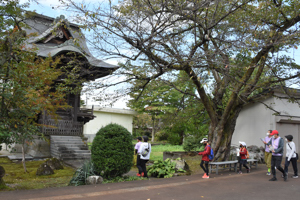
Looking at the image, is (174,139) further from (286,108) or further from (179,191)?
(179,191)

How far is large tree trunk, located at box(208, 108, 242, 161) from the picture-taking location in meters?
12.1

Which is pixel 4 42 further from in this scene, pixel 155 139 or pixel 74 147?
pixel 155 139

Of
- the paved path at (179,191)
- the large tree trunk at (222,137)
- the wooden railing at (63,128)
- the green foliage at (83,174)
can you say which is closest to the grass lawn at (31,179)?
the green foliage at (83,174)

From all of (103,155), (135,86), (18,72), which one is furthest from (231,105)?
(18,72)

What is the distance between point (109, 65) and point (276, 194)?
47.8ft

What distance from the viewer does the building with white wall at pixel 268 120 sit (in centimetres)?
1572

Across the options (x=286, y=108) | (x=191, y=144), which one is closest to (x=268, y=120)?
(x=286, y=108)

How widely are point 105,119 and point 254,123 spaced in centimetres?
2177

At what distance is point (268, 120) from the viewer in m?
15.8

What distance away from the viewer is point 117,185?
25.4ft

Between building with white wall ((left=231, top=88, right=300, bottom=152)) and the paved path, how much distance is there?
23.7 ft

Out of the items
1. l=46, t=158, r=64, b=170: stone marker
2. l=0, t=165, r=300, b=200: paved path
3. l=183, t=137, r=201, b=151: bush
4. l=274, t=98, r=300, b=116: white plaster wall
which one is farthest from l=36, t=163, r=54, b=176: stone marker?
l=274, t=98, r=300, b=116: white plaster wall

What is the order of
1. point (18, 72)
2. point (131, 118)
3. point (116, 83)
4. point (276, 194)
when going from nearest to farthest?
point (276, 194) → point (18, 72) → point (116, 83) → point (131, 118)

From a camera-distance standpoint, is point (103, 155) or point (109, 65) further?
point (109, 65)
